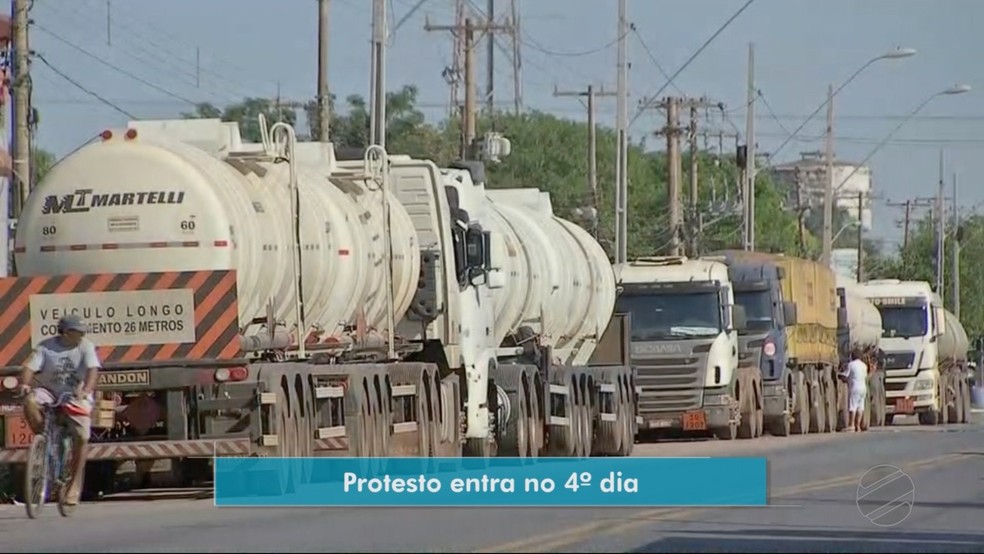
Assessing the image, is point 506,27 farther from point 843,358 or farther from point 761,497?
point 761,497

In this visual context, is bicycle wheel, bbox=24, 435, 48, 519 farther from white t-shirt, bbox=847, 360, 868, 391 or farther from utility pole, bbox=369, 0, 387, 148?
white t-shirt, bbox=847, 360, 868, 391

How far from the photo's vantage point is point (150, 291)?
19.9m

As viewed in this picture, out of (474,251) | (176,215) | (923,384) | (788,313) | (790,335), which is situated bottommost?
(923,384)


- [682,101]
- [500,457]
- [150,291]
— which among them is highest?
[682,101]

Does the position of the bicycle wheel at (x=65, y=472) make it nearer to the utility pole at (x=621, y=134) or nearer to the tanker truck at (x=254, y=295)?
the tanker truck at (x=254, y=295)

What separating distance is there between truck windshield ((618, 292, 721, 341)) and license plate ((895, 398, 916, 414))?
20017 millimetres

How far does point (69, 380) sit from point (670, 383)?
1964cm

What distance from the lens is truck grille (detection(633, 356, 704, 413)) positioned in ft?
120

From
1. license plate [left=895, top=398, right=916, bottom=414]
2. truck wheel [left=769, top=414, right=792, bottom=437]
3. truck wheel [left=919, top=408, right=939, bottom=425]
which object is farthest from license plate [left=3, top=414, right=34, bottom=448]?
truck wheel [left=919, top=408, right=939, bottom=425]

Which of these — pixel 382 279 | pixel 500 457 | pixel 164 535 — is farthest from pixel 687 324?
pixel 164 535

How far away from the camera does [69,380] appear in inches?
717

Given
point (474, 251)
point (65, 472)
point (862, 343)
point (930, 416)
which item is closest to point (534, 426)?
point (474, 251)

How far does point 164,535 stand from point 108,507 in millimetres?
4387
